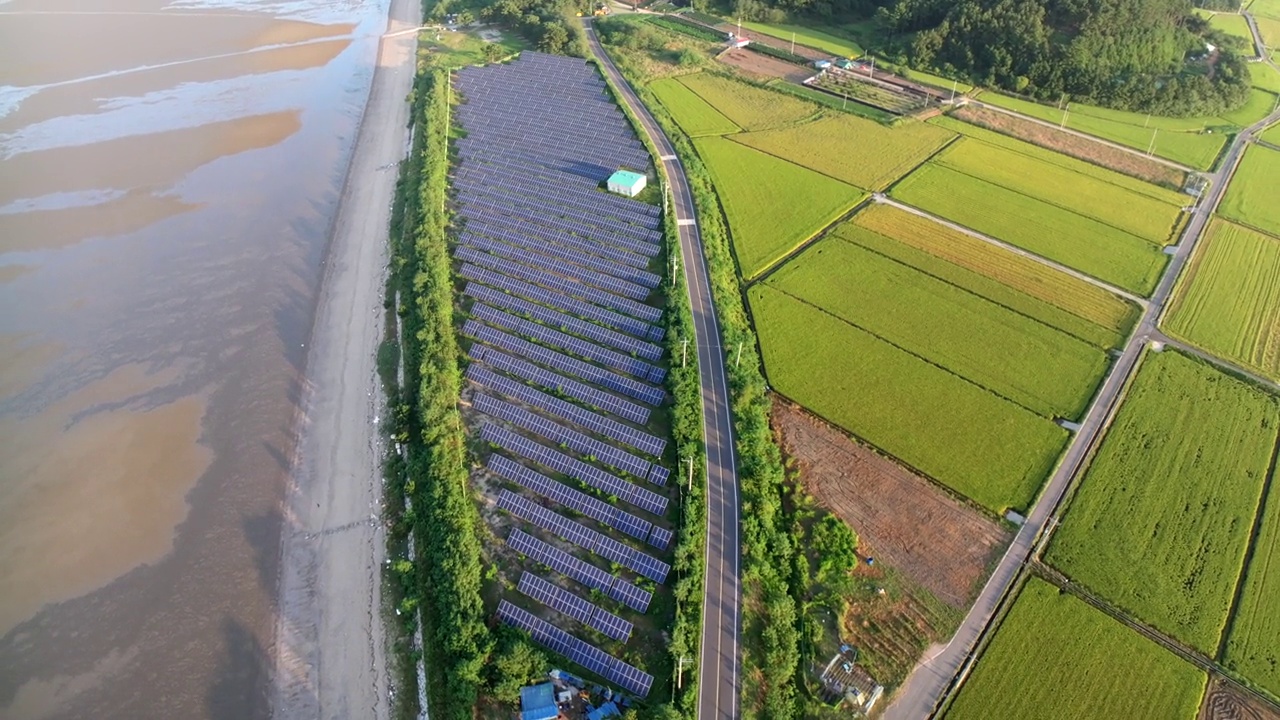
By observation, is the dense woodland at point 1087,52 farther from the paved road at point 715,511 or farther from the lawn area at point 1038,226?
the paved road at point 715,511

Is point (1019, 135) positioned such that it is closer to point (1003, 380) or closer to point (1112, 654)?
point (1003, 380)

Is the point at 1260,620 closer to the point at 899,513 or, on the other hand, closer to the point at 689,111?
the point at 899,513

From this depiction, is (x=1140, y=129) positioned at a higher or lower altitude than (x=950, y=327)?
higher

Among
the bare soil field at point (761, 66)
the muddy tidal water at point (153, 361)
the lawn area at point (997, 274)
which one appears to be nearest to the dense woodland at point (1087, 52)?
the bare soil field at point (761, 66)

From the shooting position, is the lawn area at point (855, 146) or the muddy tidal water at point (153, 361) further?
the lawn area at point (855, 146)

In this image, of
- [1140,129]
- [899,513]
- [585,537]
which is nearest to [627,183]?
[585,537]
